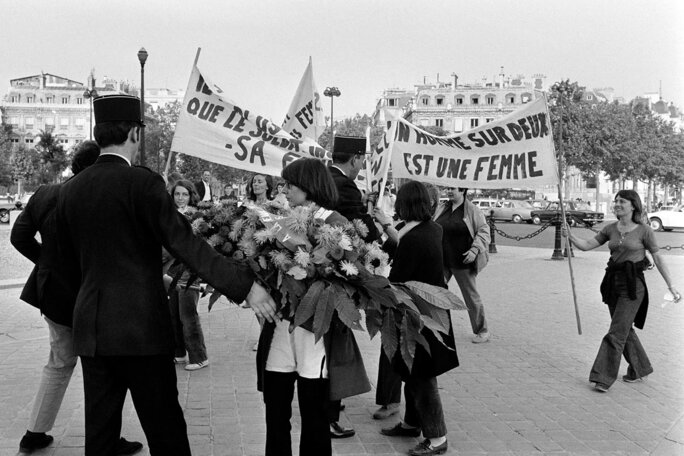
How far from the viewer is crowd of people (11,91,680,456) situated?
125 inches

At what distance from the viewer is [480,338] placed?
8.24 m

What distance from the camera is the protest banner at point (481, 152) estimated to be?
7.66 metres

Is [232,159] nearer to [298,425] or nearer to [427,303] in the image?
[298,425]

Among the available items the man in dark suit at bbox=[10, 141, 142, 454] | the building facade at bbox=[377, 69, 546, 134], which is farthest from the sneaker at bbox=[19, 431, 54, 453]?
the building facade at bbox=[377, 69, 546, 134]

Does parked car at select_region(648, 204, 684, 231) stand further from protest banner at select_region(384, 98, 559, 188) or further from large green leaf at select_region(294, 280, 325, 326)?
large green leaf at select_region(294, 280, 325, 326)

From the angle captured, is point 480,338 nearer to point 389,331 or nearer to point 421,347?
point 421,347

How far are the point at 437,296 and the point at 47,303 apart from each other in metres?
2.28

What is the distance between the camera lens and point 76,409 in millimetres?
5480

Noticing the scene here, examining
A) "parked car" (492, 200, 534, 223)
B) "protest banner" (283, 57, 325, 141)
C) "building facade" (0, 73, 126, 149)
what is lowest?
"parked car" (492, 200, 534, 223)

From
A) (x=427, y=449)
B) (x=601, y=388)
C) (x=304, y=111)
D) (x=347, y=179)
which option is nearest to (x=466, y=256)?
(x=601, y=388)

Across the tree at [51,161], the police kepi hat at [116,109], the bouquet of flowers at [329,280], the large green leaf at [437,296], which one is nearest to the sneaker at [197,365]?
the bouquet of flowers at [329,280]

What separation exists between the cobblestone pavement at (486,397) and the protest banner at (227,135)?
77.9 inches

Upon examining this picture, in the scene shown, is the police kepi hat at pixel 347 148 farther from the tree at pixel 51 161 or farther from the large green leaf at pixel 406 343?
the tree at pixel 51 161

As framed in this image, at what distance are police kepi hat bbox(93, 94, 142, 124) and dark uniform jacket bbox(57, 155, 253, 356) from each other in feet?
0.82
